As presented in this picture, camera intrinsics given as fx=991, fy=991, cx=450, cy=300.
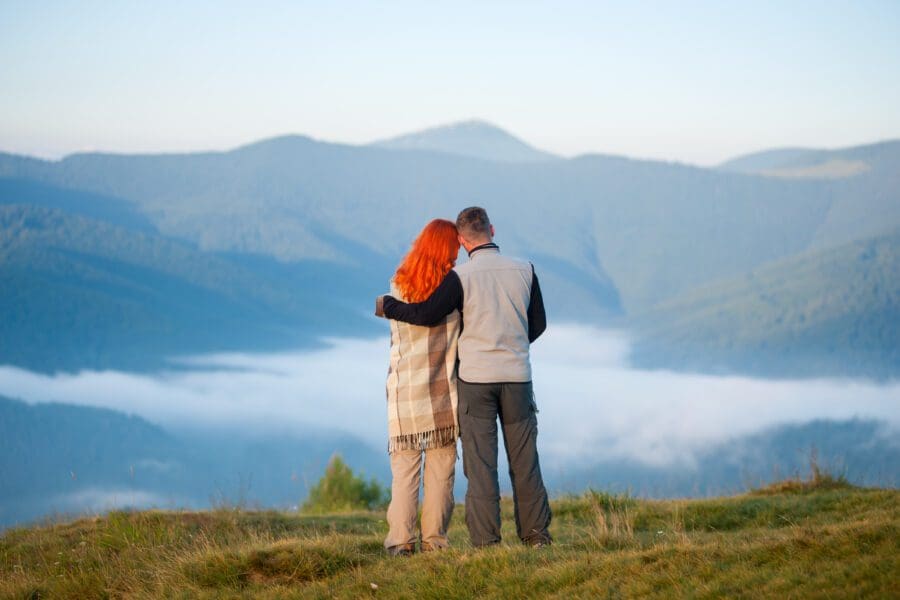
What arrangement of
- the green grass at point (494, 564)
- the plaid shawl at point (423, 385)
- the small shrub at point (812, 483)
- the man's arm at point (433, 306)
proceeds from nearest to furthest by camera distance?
the green grass at point (494, 564), the man's arm at point (433, 306), the plaid shawl at point (423, 385), the small shrub at point (812, 483)

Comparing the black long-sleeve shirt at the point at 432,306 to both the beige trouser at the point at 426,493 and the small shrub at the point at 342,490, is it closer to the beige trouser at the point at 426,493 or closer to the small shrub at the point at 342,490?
the beige trouser at the point at 426,493

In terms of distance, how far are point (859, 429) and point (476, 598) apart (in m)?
170

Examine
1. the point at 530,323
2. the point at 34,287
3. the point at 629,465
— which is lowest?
the point at 530,323

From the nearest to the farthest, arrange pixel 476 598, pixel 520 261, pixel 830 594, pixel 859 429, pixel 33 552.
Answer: pixel 830 594 → pixel 476 598 → pixel 520 261 → pixel 33 552 → pixel 859 429

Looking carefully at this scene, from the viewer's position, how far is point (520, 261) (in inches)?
269

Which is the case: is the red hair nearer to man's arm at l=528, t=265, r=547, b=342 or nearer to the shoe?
man's arm at l=528, t=265, r=547, b=342

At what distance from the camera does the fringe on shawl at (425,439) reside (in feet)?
22.6

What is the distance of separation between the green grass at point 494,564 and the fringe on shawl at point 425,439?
74 cm

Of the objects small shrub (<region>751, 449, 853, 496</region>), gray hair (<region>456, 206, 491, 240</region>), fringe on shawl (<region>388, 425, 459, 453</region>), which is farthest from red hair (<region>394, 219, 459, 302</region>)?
small shrub (<region>751, 449, 853, 496</region>)

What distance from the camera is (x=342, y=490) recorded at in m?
28.8

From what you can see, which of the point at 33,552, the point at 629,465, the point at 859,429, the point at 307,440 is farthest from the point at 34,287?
the point at 33,552

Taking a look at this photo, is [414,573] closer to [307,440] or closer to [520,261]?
[520,261]

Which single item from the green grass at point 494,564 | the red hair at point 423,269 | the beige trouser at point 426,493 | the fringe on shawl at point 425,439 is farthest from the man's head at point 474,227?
the green grass at point 494,564

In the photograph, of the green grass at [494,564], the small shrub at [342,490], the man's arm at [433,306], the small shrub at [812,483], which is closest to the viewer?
the green grass at [494,564]
